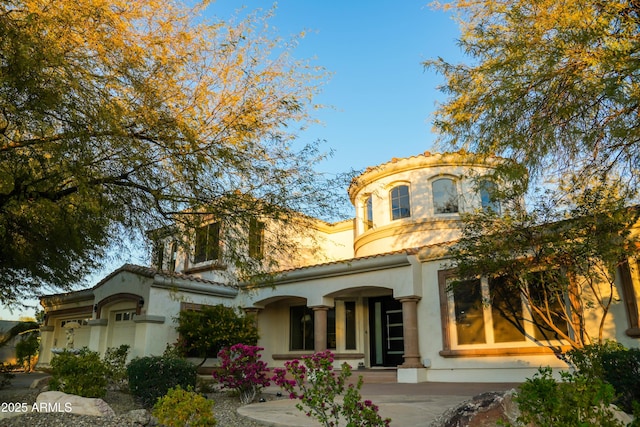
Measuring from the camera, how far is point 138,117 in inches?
264

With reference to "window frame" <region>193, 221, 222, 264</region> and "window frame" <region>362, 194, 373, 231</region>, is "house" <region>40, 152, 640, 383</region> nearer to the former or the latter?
"window frame" <region>362, 194, 373, 231</region>

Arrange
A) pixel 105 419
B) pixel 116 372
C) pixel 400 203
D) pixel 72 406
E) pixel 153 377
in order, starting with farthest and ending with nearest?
1. pixel 400 203
2. pixel 116 372
3. pixel 153 377
4. pixel 72 406
5. pixel 105 419

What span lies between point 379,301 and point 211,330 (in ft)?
18.9

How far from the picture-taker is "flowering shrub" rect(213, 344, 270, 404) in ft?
29.5

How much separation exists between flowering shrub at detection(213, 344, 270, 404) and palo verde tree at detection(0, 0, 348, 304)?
9.73 ft

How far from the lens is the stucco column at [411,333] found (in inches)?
497

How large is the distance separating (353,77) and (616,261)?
583cm

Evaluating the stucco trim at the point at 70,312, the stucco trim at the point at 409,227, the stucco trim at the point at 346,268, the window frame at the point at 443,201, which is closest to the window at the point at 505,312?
the stucco trim at the point at 346,268

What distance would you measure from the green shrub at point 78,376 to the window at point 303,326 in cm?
924

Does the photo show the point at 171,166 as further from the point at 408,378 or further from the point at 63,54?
the point at 408,378

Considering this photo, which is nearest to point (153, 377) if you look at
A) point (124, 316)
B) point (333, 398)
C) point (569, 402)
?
point (333, 398)

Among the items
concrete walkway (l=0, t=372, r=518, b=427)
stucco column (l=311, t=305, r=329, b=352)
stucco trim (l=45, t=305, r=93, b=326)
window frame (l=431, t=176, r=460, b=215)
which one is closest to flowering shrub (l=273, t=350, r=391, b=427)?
concrete walkway (l=0, t=372, r=518, b=427)

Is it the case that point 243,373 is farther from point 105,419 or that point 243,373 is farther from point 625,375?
point 625,375

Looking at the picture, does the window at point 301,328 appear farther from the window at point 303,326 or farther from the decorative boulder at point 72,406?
the decorative boulder at point 72,406
